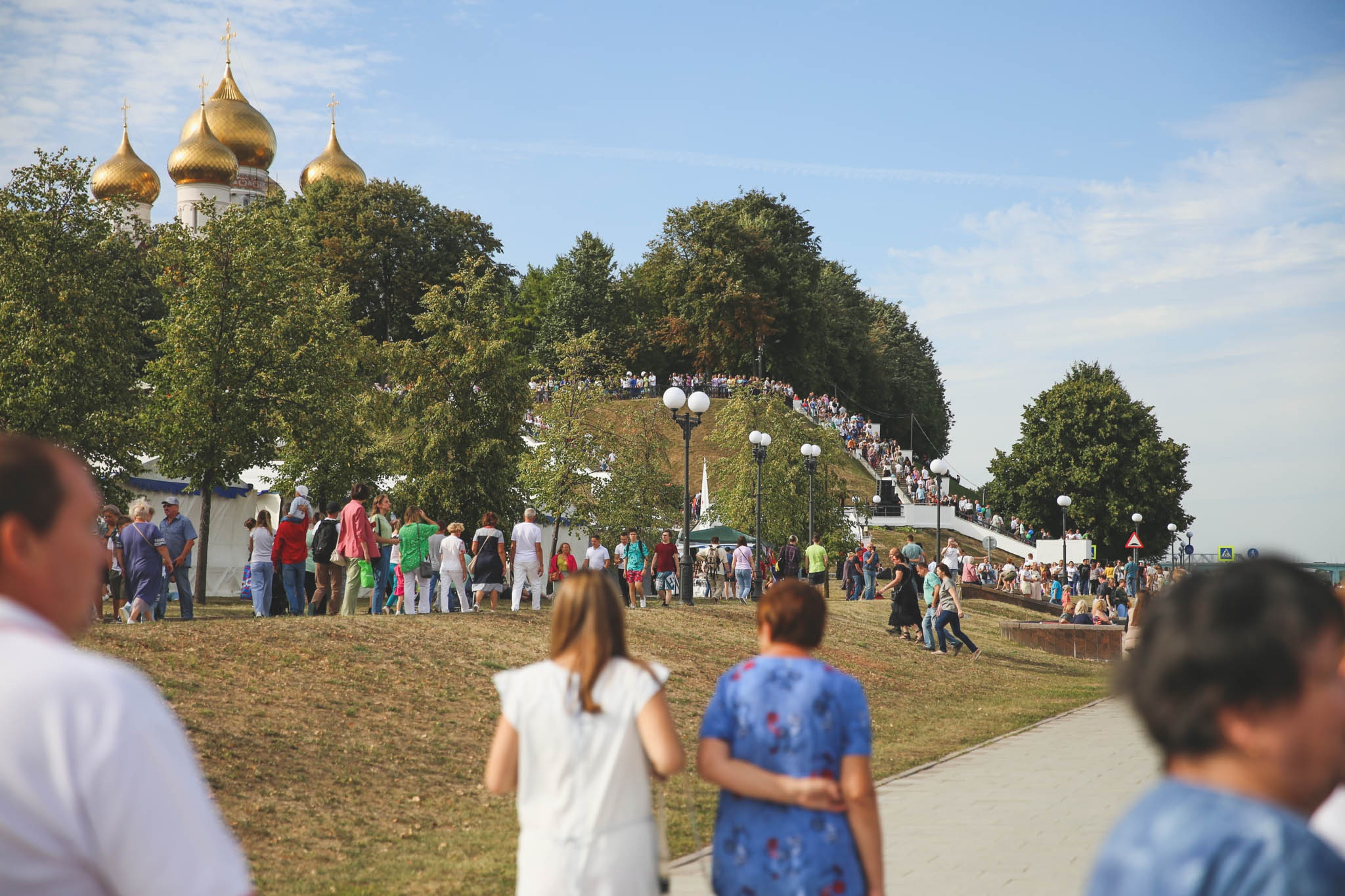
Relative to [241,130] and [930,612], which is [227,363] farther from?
[241,130]

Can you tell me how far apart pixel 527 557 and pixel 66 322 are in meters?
13.6

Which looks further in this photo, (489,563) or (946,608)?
(946,608)

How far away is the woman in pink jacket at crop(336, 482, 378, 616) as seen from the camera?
687 inches

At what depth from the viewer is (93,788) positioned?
1759 millimetres

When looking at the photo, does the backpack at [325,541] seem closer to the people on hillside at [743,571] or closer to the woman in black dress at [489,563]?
the woman in black dress at [489,563]

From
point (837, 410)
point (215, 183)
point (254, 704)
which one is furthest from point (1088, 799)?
point (215, 183)

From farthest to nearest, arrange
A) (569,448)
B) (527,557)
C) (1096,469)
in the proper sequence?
(1096,469)
(569,448)
(527,557)

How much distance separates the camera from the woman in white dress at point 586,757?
3.81m

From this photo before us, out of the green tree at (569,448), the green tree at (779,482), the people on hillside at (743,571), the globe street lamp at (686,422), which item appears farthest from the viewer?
the green tree at (779,482)

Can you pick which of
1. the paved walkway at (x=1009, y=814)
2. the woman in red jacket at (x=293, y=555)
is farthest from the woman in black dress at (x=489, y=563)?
the paved walkway at (x=1009, y=814)

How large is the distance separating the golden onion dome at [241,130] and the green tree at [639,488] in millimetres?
41283

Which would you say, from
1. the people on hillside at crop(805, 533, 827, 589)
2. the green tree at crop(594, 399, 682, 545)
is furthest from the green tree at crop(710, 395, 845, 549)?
the people on hillside at crop(805, 533, 827, 589)

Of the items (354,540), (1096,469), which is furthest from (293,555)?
(1096,469)

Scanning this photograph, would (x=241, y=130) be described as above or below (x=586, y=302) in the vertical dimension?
above
